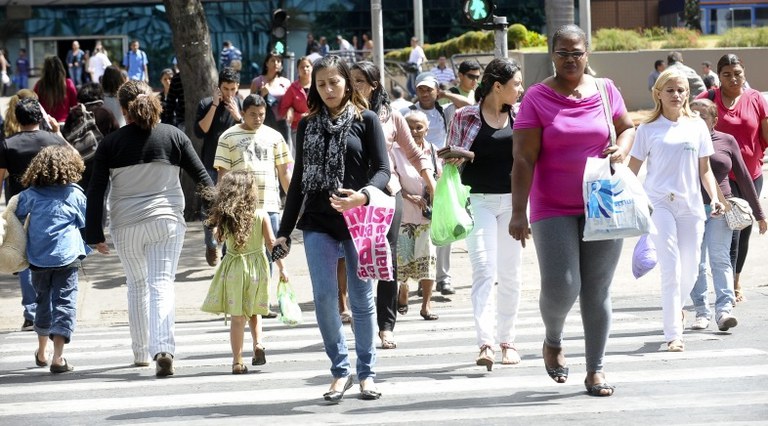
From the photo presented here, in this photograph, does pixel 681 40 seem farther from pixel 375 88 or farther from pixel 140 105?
pixel 140 105

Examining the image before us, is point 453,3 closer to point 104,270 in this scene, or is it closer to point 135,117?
point 104,270

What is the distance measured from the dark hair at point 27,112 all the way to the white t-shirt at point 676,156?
4259mm

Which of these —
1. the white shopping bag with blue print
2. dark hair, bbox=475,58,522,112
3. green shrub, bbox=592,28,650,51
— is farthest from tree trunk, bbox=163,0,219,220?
green shrub, bbox=592,28,650,51

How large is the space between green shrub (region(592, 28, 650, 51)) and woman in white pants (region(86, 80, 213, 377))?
2823 cm

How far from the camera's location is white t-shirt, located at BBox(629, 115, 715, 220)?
350 inches

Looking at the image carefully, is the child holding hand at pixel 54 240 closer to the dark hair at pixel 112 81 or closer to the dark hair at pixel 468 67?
the dark hair at pixel 468 67

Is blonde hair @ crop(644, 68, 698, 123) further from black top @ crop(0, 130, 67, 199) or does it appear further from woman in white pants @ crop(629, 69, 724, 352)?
black top @ crop(0, 130, 67, 199)

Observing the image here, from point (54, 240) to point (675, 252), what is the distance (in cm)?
410

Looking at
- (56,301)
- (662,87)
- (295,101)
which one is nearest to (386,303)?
(56,301)

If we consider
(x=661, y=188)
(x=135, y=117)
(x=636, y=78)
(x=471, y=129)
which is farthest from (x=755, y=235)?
(x=636, y=78)

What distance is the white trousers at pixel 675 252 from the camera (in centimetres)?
880

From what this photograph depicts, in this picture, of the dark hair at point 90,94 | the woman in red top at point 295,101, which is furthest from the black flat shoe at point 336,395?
the woman in red top at point 295,101

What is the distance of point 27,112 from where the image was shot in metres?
9.83

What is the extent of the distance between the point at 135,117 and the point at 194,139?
9.07 metres
